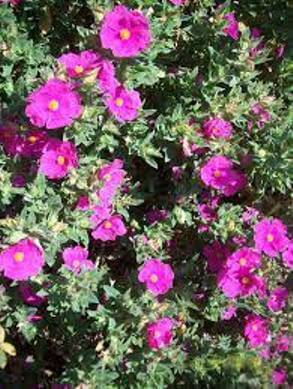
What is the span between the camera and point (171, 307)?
269 cm

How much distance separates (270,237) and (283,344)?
0.42 m

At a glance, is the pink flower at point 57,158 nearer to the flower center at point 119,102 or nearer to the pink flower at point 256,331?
the flower center at point 119,102

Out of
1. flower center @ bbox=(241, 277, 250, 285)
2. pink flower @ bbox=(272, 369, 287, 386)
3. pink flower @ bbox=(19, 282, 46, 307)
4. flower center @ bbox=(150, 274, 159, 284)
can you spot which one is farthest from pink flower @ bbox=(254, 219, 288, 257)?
pink flower @ bbox=(19, 282, 46, 307)

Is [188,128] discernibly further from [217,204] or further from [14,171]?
[14,171]

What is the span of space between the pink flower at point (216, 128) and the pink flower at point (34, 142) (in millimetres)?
645

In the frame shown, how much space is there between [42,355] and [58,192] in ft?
2.63

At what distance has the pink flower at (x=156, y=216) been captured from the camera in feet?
9.52

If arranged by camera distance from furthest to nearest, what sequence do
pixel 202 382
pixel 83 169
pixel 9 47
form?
pixel 202 382 → pixel 9 47 → pixel 83 169

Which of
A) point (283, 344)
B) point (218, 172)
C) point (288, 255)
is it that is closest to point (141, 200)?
point (218, 172)

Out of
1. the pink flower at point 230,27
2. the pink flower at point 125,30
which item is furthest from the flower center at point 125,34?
the pink flower at point 230,27

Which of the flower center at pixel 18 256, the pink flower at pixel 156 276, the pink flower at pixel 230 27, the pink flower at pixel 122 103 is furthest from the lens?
the pink flower at pixel 230 27

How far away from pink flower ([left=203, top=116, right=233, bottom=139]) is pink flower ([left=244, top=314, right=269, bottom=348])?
2.54 feet

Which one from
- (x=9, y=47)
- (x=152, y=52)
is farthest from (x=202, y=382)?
(x=9, y=47)

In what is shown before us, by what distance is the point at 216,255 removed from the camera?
9.44ft
